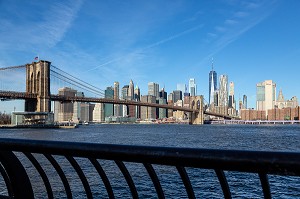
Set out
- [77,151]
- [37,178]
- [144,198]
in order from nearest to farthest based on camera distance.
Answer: [77,151], [144,198], [37,178]

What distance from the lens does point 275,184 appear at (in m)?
12.6

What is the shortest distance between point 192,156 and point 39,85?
79036 mm

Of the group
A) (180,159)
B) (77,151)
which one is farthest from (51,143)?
(180,159)

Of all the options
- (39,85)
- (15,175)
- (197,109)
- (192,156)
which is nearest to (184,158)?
(192,156)

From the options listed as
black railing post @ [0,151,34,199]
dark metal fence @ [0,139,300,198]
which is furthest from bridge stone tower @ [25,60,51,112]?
dark metal fence @ [0,139,300,198]

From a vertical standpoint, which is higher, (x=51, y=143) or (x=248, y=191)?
(x=51, y=143)

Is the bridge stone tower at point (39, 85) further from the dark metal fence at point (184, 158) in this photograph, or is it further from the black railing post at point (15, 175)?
the dark metal fence at point (184, 158)

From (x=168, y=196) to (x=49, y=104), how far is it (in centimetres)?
6833

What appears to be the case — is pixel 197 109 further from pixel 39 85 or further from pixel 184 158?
pixel 184 158

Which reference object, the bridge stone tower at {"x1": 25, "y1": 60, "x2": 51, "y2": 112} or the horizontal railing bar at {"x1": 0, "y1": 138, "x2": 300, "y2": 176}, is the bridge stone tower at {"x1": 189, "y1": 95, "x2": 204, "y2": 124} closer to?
the bridge stone tower at {"x1": 25, "y1": 60, "x2": 51, "y2": 112}

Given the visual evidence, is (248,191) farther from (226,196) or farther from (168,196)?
(226,196)

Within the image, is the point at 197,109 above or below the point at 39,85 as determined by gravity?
below

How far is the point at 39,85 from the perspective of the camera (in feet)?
251

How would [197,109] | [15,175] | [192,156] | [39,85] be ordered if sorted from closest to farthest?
[192,156] < [15,175] < [39,85] < [197,109]
